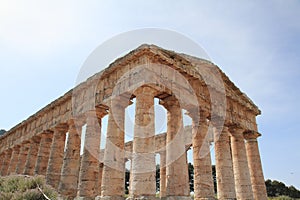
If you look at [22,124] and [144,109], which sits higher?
[22,124]

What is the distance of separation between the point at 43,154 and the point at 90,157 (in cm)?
725

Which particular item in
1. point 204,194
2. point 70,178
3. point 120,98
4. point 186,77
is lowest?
point 204,194

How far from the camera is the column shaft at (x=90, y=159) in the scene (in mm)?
13922

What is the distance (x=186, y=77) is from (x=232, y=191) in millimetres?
6811

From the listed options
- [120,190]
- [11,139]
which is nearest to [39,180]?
[120,190]

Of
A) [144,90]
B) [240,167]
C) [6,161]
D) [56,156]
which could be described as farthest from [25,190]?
[6,161]

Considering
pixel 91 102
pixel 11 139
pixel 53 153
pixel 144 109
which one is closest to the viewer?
pixel 144 109

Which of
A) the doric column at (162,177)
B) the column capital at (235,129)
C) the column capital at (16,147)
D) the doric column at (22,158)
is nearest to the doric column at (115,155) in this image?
the doric column at (162,177)

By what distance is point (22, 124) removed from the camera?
947 inches

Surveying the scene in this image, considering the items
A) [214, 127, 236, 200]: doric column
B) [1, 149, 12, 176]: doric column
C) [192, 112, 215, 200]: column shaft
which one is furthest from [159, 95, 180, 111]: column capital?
[1, 149, 12, 176]: doric column

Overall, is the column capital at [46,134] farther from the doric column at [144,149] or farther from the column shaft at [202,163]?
the column shaft at [202,163]

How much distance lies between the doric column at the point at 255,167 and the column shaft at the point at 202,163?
17.5ft

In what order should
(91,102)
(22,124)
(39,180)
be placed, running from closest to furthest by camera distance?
(39,180) < (91,102) < (22,124)

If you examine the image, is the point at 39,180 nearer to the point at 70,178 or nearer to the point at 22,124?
the point at 70,178
